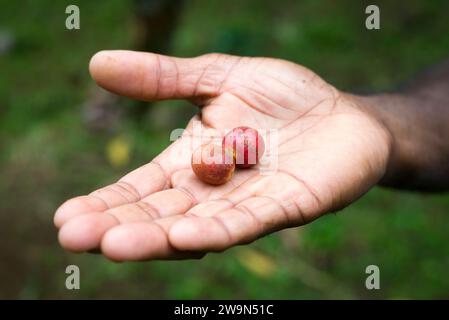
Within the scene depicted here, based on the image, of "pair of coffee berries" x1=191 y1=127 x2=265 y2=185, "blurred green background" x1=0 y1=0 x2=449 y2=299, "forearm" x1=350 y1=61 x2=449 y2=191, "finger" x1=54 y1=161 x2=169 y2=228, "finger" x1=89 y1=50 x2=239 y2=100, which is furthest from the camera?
"blurred green background" x1=0 y1=0 x2=449 y2=299

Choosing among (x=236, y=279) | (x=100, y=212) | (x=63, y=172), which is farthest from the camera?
(x=63, y=172)

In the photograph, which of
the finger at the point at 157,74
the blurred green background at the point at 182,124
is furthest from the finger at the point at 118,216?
the blurred green background at the point at 182,124

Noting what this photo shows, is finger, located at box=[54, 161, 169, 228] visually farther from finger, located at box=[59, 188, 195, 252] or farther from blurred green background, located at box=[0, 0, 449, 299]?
blurred green background, located at box=[0, 0, 449, 299]

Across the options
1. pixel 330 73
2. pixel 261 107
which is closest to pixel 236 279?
pixel 261 107

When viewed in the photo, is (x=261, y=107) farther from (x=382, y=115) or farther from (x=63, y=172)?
(x=63, y=172)

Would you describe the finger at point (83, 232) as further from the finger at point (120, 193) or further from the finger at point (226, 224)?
the finger at point (226, 224)

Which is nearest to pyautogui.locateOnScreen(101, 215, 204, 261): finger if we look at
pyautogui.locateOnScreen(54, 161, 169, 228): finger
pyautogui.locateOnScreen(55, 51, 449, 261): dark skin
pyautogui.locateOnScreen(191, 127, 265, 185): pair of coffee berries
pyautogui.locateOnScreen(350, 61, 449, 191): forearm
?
pyautogui.locateOnScreen(55, 51, 449, 261): dark skin

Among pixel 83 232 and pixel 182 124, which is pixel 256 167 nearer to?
pixel 83 232

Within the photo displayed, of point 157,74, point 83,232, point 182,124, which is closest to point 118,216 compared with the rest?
point 83,232
